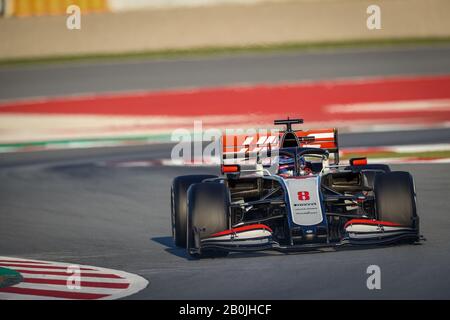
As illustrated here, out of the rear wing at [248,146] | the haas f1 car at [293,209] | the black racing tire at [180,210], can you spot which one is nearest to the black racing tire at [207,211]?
the haas f1 car at [293,209]

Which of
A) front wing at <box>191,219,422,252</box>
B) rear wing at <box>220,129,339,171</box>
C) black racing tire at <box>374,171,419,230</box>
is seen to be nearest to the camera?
front wing at <box>191,219,422,252</box>

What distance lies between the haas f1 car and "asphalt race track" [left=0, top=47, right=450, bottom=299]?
0.18 meters

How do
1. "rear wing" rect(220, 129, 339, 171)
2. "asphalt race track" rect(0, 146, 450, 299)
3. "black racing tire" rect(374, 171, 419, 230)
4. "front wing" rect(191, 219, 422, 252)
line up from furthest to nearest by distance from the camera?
1. "rear wing" rect(220, 129, 339, 171)
2. "black racing tire" rect(374, 171, 419, 230)
3. "front wing" rect(191, 219, 422, 252)
4. "asphalt race track" rect(0, 146, 450, 299)

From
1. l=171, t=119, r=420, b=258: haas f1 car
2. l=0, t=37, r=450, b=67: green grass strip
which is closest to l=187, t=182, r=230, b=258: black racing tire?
l=171, t=119, r=420, b=258: haas f1 car

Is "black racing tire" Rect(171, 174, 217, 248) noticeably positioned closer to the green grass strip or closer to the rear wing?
the rear wing

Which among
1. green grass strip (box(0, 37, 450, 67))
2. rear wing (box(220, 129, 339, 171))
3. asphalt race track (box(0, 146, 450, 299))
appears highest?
green grass strip (box(0, 37, 450, 67))

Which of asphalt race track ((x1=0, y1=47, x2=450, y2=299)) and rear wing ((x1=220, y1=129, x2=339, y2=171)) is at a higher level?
rear wing ((x1=220, y1=129, x2=339, y2=171))

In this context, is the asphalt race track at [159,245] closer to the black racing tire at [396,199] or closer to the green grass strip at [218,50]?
the black racing tire at [396,199]

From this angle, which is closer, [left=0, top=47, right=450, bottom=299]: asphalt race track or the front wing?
[left=0, top=47, right=450, bottom=299]: asphalt race track

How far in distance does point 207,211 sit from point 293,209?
0.90 meters

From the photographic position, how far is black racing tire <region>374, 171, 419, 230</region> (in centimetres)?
1106

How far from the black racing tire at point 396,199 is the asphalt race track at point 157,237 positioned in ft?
1.16

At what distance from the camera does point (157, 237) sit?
522 inches

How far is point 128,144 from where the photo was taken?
23.2 meters
